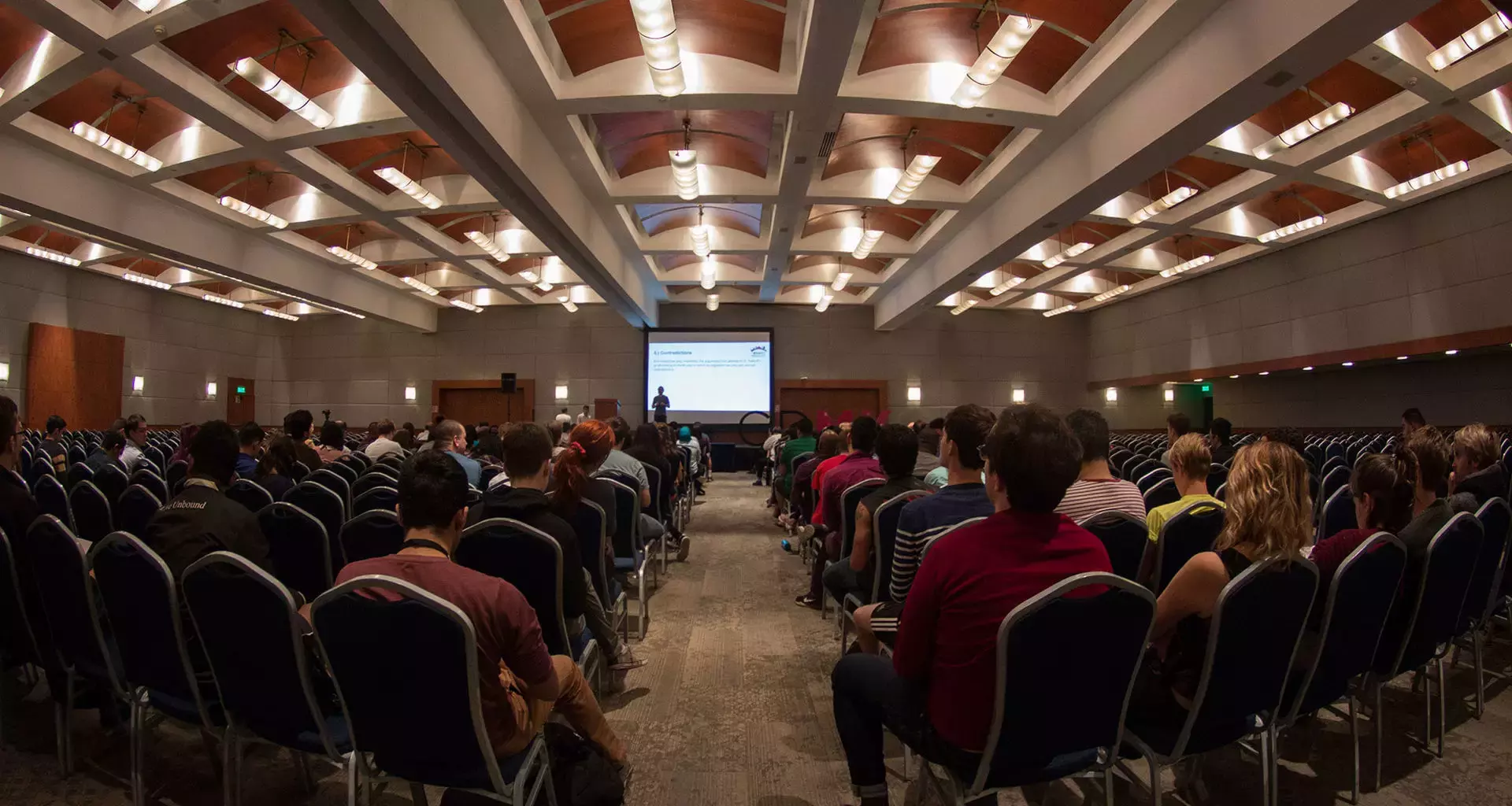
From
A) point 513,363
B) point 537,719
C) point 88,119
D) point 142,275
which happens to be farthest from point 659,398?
point 537,719

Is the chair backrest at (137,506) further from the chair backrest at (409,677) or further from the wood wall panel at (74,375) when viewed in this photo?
the wood wall panel at (74,375)

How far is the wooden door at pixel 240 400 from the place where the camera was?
1630 centimetres

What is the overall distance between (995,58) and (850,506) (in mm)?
3642

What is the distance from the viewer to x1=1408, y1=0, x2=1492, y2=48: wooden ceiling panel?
211 inches

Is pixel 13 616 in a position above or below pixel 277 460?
below

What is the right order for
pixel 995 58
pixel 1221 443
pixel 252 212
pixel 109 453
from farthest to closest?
pixel 252 212, pixel 109 453, pixel 1221 443, pixel 995 58

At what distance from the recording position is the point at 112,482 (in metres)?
4.47

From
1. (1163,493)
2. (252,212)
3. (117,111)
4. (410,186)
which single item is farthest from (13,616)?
(252,212)

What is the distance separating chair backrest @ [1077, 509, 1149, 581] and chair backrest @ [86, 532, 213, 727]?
2.67 metres

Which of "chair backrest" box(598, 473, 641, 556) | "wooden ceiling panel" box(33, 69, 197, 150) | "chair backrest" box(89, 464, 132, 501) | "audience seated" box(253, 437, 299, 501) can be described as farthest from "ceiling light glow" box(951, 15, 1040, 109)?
"wooden ceiling panel" box(33, 69, 197, 150)

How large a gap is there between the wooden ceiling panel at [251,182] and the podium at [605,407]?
318 inches

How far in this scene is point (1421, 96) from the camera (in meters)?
6.21

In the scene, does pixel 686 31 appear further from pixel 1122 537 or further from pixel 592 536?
pixel 1122 537

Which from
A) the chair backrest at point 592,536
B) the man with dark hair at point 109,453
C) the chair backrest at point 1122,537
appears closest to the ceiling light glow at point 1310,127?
the chair backrest at point 1122,537
